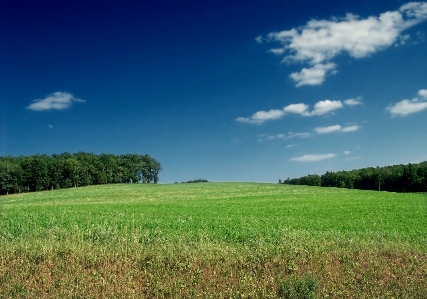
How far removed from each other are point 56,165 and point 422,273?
89.5m

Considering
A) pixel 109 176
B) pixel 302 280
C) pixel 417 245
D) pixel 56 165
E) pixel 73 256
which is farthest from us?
pixel 56 165

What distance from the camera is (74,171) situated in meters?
81.1

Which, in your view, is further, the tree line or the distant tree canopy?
the tree line

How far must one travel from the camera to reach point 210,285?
919 cm

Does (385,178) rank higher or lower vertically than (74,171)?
lower

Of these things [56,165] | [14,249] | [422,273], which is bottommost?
[422,273]

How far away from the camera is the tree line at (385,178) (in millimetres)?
101438

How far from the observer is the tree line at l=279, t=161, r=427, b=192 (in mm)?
101438

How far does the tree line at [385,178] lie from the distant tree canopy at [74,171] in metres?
77.7

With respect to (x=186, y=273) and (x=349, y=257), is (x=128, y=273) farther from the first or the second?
(x=349, y=257)

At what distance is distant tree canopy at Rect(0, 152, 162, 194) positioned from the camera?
77.8m

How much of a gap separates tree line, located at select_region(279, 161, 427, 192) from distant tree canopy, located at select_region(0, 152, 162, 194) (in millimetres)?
77663

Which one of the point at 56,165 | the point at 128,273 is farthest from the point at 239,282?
the point at 56,165

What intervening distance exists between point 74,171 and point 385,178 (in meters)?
98.2
